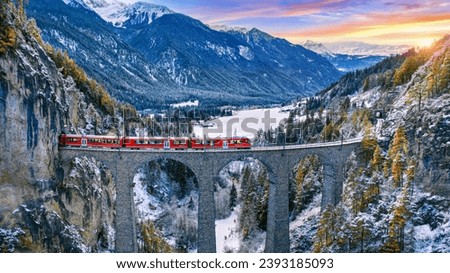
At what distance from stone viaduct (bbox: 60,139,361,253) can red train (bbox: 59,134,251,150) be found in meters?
0.48

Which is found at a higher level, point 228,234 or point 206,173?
point 206,173

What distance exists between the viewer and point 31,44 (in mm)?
34812

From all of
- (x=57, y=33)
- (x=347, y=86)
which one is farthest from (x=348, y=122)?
(x=57, y=33)

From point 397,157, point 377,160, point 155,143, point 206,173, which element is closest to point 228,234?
point 206,173

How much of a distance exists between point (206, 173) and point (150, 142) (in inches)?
210

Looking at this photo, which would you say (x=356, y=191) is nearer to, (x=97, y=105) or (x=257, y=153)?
(x=257, y=153)

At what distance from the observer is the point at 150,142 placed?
3469 cm

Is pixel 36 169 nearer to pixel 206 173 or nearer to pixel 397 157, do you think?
pixel 206 173

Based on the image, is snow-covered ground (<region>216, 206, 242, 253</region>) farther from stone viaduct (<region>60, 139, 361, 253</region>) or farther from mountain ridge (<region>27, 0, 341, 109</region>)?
mountain ridge (<region>27, 0, 341, 109</region>)

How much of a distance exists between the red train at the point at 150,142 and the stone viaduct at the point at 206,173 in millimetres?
484

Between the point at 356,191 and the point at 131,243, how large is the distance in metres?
20.2

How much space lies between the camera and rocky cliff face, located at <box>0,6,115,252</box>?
3027 centimetres

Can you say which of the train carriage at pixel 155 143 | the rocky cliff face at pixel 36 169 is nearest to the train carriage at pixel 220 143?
the train carriage at pixel 155 143

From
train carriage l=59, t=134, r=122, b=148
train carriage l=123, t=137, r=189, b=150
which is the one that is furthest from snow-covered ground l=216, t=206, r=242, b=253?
train carriage l=59, t=134, r=122, b=148
